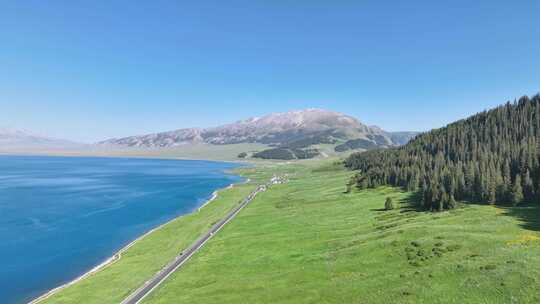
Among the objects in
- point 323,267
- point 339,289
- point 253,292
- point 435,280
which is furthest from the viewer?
point 323,267

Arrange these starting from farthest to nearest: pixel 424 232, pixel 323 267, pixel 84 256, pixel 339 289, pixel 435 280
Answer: pixel 84 256
pixel 424 232
pixel 323 267
pixel 339 289
pixel 435 280

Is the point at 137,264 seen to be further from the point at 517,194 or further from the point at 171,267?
the point at 517,194

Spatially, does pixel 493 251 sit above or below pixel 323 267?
above

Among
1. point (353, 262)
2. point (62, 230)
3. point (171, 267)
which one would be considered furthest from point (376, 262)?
point (62, 230)

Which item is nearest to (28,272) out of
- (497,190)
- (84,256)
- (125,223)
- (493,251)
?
(84,256)

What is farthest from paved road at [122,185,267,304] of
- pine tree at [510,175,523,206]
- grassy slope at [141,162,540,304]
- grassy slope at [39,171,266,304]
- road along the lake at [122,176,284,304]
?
pine tree at [510,175,523,206]

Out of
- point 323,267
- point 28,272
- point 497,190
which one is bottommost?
point 28,272

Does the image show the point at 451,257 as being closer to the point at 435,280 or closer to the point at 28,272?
the point at 435,280
